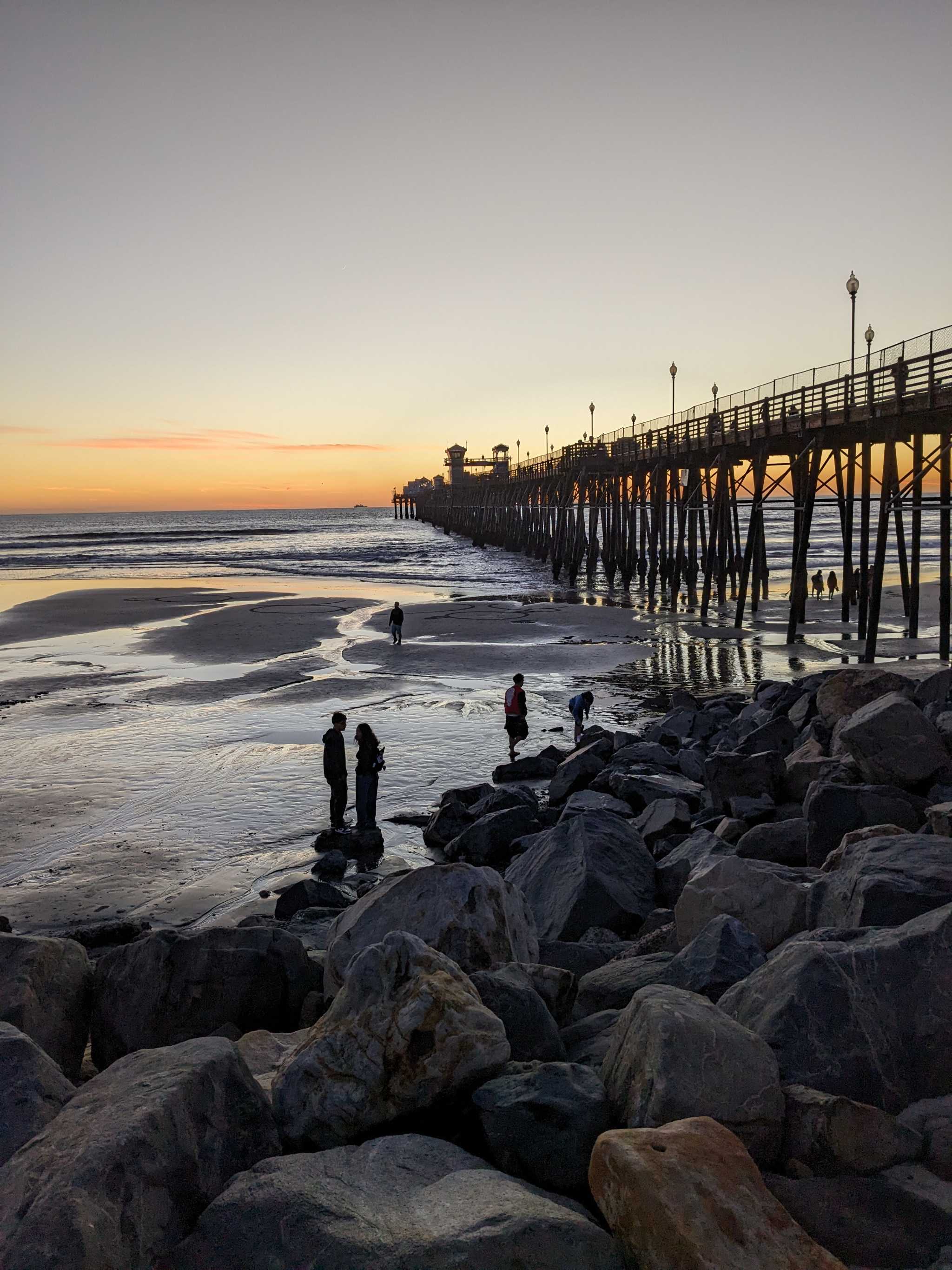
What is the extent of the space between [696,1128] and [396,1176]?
3.63ft

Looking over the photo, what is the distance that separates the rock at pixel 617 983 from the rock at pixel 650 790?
4.61 metres

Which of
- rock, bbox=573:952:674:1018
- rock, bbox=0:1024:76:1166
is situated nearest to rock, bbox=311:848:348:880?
rock, bbox=573:952:674:1018

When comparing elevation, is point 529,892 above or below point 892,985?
below

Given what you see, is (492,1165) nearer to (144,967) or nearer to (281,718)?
(144,967)

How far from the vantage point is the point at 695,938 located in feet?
16.6

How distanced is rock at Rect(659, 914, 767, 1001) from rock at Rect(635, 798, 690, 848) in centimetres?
389

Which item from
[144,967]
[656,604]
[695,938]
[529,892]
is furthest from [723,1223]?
[656,604]

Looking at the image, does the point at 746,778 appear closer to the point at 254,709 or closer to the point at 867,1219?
the point at 867,1219

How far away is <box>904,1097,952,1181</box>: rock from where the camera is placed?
11.8ft

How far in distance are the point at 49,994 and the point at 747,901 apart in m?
3.94

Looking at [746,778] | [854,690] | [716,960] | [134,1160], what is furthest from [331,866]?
[134,1160]

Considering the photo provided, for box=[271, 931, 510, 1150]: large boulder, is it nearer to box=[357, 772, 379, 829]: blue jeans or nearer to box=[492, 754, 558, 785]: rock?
box=[357, 772, 379, 829]: blue jeans

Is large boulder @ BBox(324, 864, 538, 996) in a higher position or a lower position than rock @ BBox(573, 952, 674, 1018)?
higher

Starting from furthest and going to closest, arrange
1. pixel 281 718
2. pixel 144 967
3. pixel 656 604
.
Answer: pixel 656 604 < pixel 281 718 < pixel 144 967
